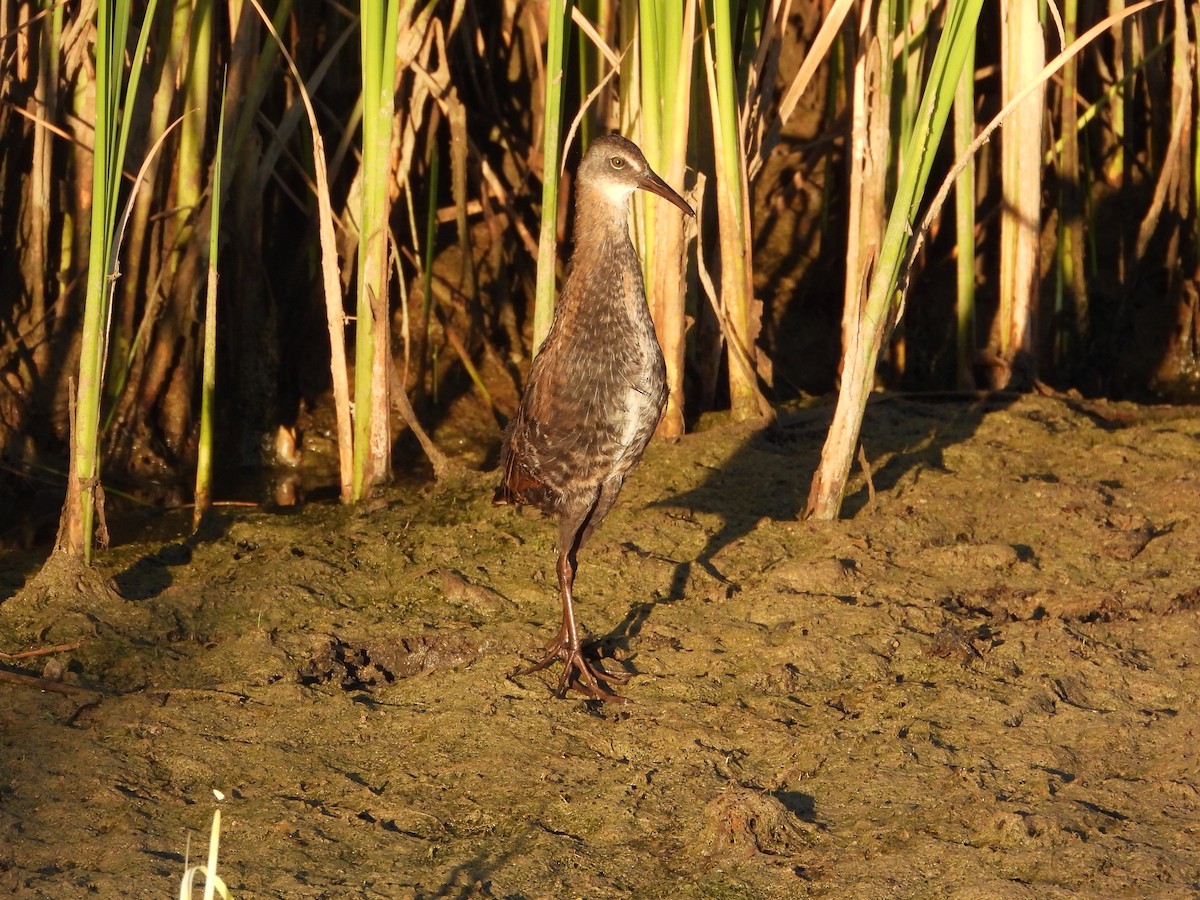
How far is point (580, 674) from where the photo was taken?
161 inches

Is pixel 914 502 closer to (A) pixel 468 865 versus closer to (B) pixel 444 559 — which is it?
(B) pixel 444 559

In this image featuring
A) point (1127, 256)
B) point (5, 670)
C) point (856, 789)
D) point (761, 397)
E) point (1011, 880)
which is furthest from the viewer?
point (1127, 256)

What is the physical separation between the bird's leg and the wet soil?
0.17 feet

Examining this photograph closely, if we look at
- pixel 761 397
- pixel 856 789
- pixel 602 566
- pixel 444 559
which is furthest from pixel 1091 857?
pixel 761 397

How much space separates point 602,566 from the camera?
15.7 feet

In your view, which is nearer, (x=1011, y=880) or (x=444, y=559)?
(x=1011, y=880)

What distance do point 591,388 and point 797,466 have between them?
152 cm

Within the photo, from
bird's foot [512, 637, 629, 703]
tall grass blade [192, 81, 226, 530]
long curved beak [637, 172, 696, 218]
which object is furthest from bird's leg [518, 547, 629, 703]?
tall grass blade [192, 81, 226, 530]

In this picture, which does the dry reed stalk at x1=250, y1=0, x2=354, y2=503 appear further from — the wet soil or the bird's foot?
the bird's foot

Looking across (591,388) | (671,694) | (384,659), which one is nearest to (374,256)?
(591,388)

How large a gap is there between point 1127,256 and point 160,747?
536 centimetres

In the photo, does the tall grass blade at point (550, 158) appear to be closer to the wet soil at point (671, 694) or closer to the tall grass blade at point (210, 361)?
the wet soil at point (671, 694)

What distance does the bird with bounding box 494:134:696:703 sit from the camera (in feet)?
13.9

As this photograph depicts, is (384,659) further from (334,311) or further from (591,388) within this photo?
(334,311)
